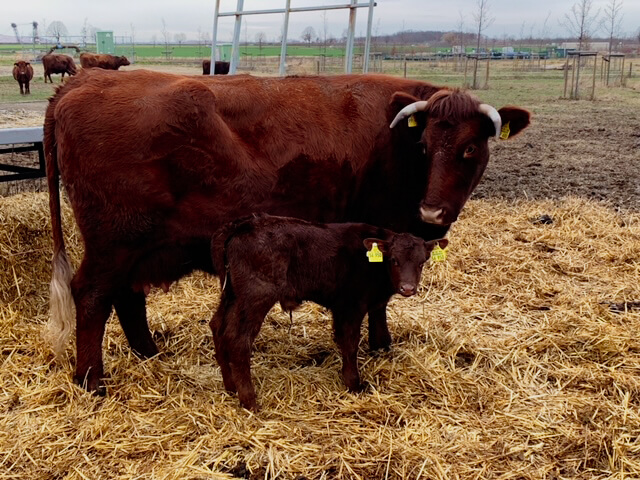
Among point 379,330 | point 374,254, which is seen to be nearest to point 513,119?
point 374,254

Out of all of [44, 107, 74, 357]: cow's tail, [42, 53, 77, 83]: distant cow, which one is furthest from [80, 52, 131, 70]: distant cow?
[44, 107, 74, 357]: cow's tail

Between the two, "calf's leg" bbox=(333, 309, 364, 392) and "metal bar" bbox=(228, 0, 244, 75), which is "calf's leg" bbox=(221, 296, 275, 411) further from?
"metal bar" bbox=(228, 0, 244, 75)

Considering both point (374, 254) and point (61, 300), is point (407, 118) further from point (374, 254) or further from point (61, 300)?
point (61, 300)

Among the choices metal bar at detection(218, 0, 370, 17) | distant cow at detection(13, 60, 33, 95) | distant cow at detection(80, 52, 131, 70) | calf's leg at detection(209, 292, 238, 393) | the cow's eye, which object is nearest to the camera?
calf's leg at detection(209, 292, 238, 393)

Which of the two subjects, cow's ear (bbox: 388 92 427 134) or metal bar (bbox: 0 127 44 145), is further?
metal bar (bbox: 0 127 44 145)

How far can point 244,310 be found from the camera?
3.75 m

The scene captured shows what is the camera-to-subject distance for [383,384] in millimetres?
4180

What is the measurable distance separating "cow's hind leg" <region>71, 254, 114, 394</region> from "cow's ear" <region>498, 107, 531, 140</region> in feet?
9.27

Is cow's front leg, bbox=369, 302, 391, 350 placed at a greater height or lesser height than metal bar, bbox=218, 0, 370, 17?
lesser

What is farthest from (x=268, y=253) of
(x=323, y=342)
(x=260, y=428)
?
(x=323, y=342)

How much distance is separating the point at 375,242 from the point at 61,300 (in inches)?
79.2

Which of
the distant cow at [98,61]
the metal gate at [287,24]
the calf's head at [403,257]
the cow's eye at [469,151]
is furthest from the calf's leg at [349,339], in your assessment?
the distant cow at [98,61]

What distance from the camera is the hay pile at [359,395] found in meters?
3.31

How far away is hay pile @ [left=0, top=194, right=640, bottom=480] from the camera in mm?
3307
